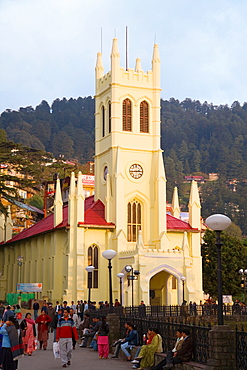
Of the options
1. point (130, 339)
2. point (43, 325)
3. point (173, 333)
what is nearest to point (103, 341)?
point (130, 339)

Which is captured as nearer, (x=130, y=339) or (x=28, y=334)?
(x=130, y=339)

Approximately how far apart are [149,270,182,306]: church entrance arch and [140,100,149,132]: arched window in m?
13.3

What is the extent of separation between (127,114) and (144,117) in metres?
1.61

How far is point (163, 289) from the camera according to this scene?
5069cm

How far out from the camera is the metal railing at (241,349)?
44.5ft

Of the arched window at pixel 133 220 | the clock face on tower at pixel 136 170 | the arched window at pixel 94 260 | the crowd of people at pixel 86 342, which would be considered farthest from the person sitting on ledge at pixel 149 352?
the clock face on tower at pixel 136 170

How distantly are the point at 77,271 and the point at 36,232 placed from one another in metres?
9.90

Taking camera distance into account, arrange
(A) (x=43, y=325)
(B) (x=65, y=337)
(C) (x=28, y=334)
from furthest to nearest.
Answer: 1. (A) (x=43, y=325)
2. (C) (x=28, y=334)
3. (B) (x=65, y=337)

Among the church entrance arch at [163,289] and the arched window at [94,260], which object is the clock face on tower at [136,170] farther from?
the church entrance arch at [163,289]

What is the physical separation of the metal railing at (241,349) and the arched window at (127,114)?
41.3m

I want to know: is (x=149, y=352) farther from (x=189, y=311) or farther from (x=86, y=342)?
(x=189, y=311)

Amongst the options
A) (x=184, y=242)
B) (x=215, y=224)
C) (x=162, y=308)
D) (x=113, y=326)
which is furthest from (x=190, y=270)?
(x=215, y=224)

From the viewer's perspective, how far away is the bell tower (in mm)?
51750

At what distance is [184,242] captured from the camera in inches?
1908
